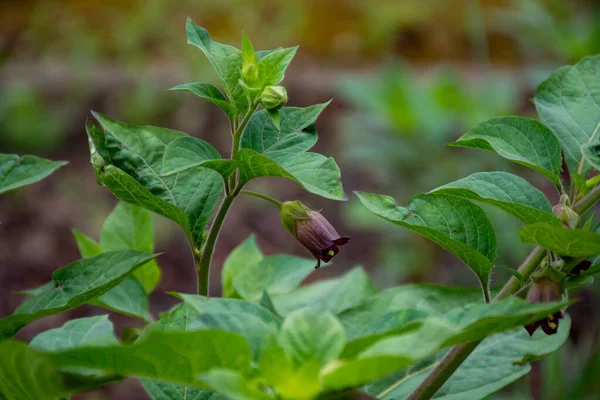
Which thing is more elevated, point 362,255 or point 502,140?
point 502,140

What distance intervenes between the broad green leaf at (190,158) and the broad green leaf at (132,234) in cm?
20

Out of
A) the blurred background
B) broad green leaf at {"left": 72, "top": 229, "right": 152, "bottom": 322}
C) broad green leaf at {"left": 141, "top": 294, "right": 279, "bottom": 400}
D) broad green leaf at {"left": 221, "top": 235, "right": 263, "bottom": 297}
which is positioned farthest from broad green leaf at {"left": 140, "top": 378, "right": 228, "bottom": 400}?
the blurred background

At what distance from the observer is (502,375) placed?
24.9 inches

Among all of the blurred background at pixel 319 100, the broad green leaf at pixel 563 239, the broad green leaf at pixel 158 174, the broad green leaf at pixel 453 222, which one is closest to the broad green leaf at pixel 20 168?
the broad green leaf at pixel 158 174

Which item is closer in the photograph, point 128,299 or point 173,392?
point 173,392

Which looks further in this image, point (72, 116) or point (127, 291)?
point (72, 116)

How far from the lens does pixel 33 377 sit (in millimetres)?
428

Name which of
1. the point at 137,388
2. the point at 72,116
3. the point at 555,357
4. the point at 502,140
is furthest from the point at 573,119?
the point at 72,116

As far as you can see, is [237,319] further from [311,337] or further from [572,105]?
[572,105]

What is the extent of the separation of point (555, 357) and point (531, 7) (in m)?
1.75

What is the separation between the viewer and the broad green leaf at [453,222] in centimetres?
52

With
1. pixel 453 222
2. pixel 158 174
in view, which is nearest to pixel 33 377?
pixel 158 174

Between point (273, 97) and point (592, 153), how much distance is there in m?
0.24

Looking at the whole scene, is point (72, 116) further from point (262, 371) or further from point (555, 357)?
point (262, 371)
